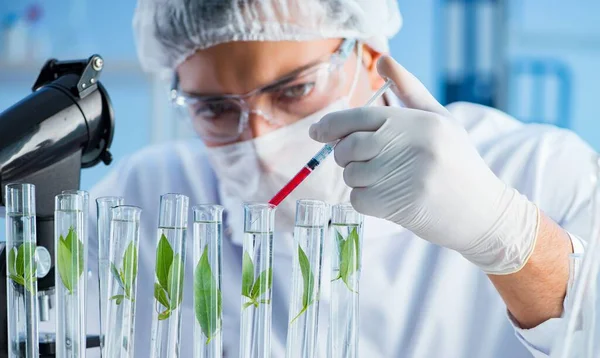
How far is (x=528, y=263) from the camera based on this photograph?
1.29 m

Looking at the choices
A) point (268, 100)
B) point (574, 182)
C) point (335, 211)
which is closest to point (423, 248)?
point (574, 182)

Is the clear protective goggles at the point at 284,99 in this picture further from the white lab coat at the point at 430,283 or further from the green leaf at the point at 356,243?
the green leaf at the point at 356,243

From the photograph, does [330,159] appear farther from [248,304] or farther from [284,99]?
[248,304]

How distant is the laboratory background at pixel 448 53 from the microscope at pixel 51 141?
2.37 metres

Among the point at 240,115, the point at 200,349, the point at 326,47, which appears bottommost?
the point at 200,349

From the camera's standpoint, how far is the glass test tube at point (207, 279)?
1032 mm

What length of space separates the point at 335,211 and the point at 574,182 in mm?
819

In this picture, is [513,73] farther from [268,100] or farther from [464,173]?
[464,173]

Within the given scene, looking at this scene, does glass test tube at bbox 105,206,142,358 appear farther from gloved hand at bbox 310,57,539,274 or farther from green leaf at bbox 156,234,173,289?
gloved hand at bbox 310,57,539,274

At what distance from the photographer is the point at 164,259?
41.6 inches

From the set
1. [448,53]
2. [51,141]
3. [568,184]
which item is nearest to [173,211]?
[51,141]

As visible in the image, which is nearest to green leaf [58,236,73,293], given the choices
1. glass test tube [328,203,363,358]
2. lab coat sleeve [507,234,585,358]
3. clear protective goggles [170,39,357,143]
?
glass test tube [328,203,363,358]

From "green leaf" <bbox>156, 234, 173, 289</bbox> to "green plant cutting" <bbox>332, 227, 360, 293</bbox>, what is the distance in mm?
223

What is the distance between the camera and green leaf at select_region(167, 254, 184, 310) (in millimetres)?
1052
